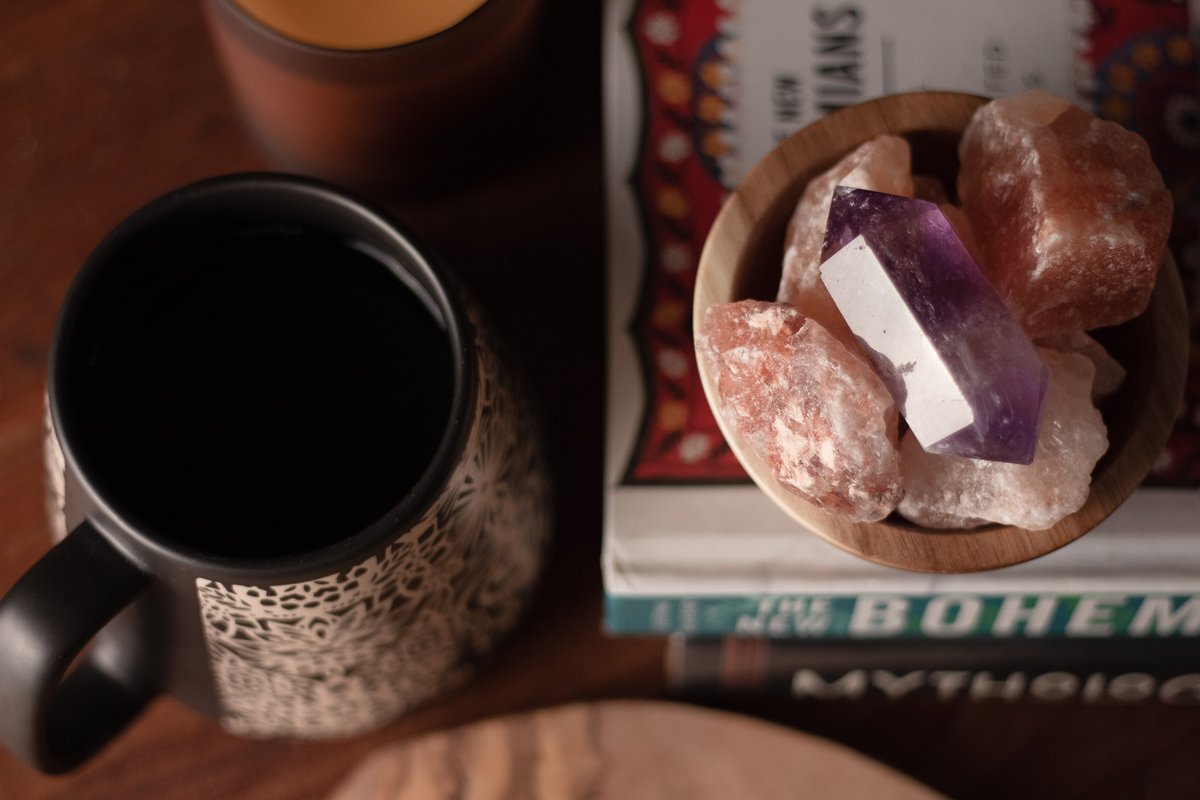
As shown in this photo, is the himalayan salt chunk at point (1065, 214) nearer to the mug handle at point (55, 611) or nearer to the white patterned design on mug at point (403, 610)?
the white patterned design on mug at point (403, 610)

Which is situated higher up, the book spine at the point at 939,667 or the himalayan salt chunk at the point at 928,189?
the himalayan salt chunk at the point at 928,189

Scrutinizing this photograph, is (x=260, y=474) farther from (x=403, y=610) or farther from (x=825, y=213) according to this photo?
(x=825, y=213)

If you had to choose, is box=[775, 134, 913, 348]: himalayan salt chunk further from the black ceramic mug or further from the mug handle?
the mug handle

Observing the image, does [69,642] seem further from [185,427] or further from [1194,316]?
[1194,316]

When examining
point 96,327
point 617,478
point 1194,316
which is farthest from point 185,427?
point 1194,316

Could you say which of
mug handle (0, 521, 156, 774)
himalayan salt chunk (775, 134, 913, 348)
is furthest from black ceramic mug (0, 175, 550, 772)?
himalayan salt chunk (775, 134, 913, 348)

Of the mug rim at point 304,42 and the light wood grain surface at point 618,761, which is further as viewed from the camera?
the light wood grain surface at point 618,761

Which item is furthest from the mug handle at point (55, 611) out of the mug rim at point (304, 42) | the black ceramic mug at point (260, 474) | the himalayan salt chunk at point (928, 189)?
the himalayan salt chunk at point (928, 189)

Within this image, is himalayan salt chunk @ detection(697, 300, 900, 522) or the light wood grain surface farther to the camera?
the light wood grain surface
